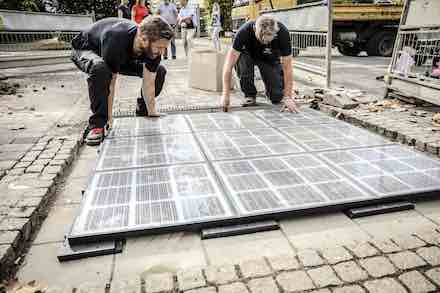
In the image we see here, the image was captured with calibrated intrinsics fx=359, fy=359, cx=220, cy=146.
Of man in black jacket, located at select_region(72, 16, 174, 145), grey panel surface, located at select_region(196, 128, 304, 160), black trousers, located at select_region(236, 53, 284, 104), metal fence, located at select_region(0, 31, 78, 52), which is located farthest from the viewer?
metal fence, located at select_region(0, 31, 78, 52)

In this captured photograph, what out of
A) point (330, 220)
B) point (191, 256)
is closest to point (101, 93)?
point (191, 256)

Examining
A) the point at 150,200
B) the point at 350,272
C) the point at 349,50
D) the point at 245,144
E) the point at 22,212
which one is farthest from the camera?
the point at 349,50

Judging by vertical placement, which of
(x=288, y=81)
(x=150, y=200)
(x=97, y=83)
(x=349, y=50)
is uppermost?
(x=349, y=50)

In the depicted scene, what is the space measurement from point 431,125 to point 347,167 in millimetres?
1663

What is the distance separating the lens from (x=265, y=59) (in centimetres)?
485

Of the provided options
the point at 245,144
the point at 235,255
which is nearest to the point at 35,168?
the point at 245,144

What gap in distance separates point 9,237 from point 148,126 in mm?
2146

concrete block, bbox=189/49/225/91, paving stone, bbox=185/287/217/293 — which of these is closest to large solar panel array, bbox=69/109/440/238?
paving stone, bbox=185/287/217/293

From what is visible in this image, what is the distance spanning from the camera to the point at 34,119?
14.6ft

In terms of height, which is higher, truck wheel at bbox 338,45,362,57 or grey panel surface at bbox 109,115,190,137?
truck wheel at bbox 338,45,362,57

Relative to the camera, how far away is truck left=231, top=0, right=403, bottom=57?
10602 millimetres

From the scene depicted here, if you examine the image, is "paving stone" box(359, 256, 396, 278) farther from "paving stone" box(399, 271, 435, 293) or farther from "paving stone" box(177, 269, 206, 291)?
"paving stone" box(177, 269, 206, 291)

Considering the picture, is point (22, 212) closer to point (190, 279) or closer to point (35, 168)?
point (35, 168)

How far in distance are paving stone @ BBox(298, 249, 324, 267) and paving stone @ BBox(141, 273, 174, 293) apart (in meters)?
0.64
